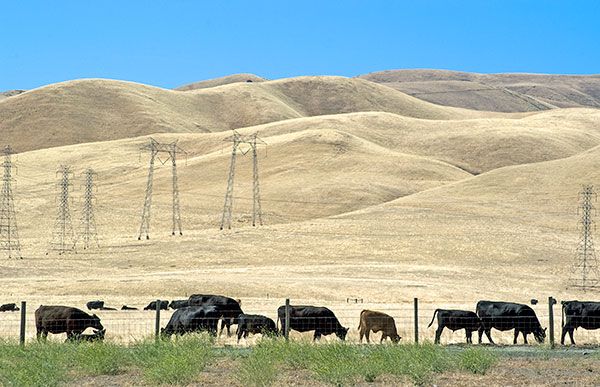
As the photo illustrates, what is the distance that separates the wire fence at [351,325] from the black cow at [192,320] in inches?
15.4

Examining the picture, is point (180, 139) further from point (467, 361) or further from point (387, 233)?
point (467, 361)

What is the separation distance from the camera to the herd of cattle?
2472 cm

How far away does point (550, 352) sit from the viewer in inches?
914

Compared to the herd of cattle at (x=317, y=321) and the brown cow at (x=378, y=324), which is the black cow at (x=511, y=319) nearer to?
the herd of cattle at (x=317, y=321)

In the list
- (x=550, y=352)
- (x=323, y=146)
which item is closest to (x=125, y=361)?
(x=550, y=352)

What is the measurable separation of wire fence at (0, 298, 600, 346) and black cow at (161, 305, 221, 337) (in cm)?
39

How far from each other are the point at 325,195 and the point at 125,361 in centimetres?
9789

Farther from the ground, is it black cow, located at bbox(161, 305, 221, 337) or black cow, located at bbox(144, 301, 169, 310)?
black cow, located at bbox(161, 305, 221, 337)

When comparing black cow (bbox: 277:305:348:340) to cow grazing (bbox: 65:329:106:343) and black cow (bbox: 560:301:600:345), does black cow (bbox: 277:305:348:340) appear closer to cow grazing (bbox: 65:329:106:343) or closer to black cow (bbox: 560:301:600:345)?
cow grazing (bbox: 65:329:106:343)

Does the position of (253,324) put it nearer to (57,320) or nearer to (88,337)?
(88,337)

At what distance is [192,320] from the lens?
25.0 m

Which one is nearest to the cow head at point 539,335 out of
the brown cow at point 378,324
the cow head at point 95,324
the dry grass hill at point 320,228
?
the brown cow at point 378,324

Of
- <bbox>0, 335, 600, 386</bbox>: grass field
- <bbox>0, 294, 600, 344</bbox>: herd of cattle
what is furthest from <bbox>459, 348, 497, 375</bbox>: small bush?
<bbox>0, 294, 600, 344</bbox>: herd of cattle

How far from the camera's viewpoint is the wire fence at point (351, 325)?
1008 inches
